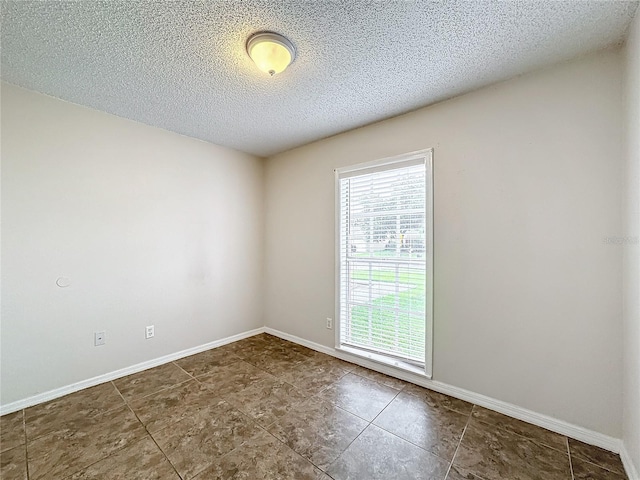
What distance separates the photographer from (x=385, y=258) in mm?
2719

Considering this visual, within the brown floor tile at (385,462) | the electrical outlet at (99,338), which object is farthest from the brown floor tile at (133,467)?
the electrical outlet at (99,338)

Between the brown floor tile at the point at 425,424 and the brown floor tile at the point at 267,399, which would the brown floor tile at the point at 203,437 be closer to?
the brown floor tile at the point at 267,399

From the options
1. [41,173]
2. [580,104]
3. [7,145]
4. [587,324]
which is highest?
[580,104]

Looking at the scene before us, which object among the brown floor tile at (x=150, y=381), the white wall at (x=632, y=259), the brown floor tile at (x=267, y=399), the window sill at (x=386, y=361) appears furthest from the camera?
the window sill at (x=386, y=361)

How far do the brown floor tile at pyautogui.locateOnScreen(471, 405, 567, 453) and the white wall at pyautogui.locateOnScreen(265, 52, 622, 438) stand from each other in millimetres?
130

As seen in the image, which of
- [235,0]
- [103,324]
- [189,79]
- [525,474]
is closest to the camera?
[235,0]

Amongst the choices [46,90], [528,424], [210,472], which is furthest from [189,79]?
[528,424]

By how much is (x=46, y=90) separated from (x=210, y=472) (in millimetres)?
3089

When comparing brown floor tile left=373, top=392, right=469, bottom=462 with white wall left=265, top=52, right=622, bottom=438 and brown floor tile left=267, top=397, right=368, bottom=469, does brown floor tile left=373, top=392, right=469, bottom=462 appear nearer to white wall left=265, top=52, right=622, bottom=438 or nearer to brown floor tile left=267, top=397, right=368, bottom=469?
brown floor tile left=267, top=397, right=368, bottom=469

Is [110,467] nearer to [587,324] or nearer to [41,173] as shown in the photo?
[41,173]

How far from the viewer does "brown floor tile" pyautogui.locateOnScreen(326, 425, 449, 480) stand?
148 cm

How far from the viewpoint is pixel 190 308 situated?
315 cm

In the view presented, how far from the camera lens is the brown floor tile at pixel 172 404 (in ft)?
6.35

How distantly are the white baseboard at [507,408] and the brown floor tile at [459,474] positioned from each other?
2.45 feet
